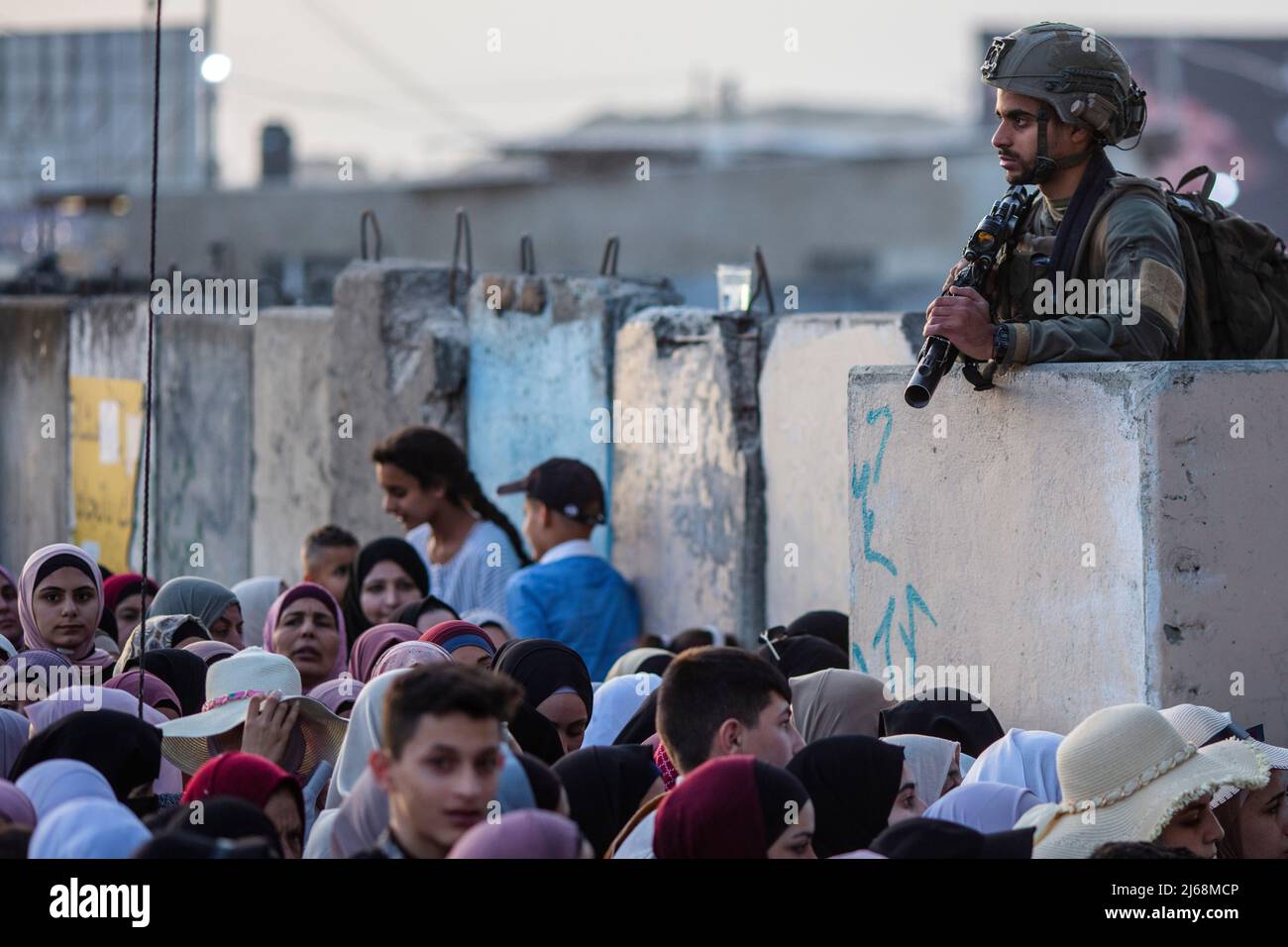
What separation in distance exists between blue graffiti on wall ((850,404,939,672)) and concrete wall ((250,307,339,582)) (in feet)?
15.6

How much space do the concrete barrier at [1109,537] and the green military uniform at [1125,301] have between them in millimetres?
96

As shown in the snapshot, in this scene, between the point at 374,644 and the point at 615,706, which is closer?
the point at 615,706

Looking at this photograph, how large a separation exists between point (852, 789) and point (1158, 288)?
1489 mm

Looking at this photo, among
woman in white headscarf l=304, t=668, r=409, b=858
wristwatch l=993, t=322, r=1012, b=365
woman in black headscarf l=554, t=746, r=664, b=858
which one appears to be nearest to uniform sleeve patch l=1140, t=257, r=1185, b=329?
wristwatch l=993, t=322, r=1012, b=365

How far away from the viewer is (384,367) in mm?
9281

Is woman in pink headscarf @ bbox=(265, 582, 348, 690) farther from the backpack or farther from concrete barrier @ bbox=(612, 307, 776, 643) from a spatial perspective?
the backpack

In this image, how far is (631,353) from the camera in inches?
320

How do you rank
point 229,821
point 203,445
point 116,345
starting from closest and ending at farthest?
point 229,821, point 203,445, point 116,345

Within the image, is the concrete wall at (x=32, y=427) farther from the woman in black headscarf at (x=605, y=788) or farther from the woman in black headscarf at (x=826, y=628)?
the woman in black headscarf at (x=605, y=788)

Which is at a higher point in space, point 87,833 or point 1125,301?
point 1125,301

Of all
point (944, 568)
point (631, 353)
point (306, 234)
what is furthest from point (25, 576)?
point (306, 234)

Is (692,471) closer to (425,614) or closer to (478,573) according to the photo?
(478,573)

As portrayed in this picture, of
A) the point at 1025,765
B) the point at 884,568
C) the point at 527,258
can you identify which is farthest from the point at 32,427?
the point at 1025,765
